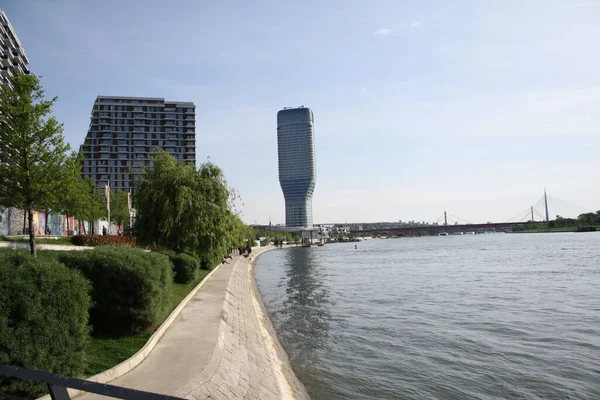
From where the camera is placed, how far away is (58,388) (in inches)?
122

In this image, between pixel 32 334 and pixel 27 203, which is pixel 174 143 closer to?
pixel 27 203

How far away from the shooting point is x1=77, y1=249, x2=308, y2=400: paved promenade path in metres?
8.83

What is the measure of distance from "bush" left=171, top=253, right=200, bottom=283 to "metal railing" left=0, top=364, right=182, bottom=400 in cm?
2084

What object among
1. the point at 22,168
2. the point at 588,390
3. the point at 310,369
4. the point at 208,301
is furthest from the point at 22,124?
the point at 588,390

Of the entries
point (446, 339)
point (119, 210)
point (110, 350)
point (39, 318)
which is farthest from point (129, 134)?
point (39, 318)

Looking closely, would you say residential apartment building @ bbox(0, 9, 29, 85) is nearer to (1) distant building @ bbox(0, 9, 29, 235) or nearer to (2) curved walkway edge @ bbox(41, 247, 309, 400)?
(1) distant building @ bbox(0, 9, 29, 235)

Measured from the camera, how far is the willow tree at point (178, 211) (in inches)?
1093

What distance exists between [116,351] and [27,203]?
39.3ft

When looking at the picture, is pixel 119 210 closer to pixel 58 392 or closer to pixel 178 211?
pixel 178 211

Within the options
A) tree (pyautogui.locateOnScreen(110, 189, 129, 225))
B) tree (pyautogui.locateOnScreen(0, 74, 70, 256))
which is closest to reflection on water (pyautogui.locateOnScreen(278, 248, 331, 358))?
tree (pyautogui.locateOnScreen(0, 74, 70, 256))

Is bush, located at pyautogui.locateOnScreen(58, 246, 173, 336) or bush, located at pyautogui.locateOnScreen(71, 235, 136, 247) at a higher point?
bush, located at pyautogui.locateOnScreen(71, 235, 136, 247)

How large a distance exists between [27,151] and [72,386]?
64.2ft

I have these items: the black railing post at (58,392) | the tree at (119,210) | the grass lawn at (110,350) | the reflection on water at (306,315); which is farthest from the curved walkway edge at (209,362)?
the tree at (119,210)

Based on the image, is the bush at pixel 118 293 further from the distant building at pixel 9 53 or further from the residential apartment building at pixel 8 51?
the residential apartment building at pixel 8 51
